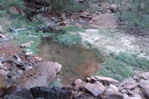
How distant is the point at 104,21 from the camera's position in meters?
8.90

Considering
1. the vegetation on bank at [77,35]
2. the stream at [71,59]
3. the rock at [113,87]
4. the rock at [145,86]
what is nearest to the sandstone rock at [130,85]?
the rock at [145,86]

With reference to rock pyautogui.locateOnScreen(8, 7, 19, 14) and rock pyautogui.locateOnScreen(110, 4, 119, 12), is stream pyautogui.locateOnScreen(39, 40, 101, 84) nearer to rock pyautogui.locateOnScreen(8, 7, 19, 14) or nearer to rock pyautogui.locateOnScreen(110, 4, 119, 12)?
rock pyautogui.locateOnScreen(8, 7, 19, 14)

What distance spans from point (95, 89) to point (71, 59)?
184 centimetres

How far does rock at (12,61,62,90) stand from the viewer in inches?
169

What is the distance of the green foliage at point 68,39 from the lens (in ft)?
22.8

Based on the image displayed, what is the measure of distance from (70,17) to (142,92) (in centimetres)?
539

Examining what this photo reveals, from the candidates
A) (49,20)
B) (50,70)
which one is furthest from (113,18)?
(50,70)

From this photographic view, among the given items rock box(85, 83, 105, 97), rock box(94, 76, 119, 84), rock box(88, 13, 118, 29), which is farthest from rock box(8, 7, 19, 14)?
rock box(85, 83, 105, 97)

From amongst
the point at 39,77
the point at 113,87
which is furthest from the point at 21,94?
the point at 113,87

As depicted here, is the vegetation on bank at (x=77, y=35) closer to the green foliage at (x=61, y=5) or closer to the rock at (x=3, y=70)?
the green foliage at (x=61, y=5)

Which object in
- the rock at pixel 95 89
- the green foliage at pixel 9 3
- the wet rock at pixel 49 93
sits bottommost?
the rock at pixel 95 89

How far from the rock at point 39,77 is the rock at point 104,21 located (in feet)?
12.3

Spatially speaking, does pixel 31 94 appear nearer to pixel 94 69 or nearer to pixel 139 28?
pixel 94 69

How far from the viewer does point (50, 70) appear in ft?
16.1
